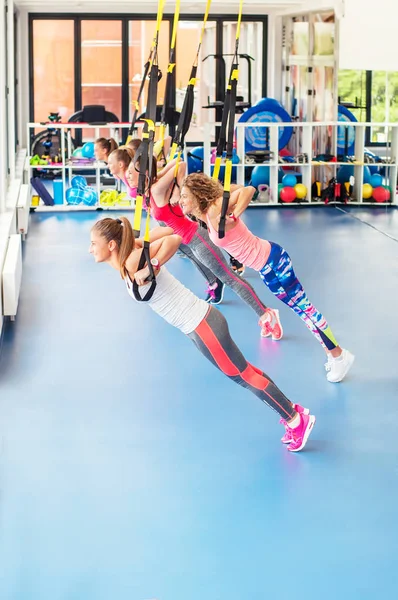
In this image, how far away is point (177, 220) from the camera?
655cm

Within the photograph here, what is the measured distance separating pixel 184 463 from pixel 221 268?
2.45 meters

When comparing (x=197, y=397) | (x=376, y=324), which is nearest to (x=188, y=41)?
(x=376, y=324)

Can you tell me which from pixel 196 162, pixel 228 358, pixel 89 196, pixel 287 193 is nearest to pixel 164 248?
pixel 228 358

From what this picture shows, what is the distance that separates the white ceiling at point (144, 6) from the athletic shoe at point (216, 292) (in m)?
7.57

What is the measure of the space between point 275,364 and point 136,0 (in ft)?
31.1

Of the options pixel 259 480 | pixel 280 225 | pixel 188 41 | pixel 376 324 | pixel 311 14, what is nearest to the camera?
pixel 259 480

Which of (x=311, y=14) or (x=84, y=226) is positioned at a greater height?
(x=311, y=14)

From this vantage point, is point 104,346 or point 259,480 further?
point 104,346

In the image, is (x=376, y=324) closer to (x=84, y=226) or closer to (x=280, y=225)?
(x=280, y=225)

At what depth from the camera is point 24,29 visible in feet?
51.7

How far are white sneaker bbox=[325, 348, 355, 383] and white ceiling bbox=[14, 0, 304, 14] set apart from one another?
30.9 feet

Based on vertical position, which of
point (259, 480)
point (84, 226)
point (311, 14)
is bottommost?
point (259, 480)

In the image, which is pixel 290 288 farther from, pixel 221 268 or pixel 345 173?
pixel 345 173

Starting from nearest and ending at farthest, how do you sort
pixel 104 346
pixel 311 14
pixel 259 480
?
pixel 259 480
pixel 104 346
pixel 311 14
